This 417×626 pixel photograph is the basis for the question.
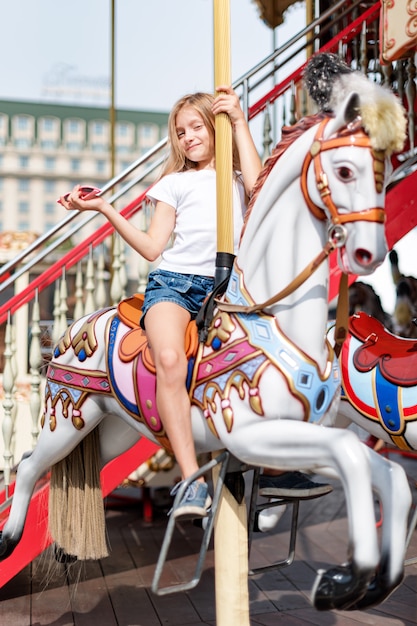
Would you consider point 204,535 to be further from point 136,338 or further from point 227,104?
point 227,104

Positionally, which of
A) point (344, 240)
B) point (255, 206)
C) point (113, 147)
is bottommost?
point (344, 240)

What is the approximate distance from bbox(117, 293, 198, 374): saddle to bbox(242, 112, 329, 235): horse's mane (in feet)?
1.17

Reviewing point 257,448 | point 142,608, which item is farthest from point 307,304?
point 142,608

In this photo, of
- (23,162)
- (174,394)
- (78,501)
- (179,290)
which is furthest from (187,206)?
(23,162)

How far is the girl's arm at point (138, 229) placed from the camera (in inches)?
93.2

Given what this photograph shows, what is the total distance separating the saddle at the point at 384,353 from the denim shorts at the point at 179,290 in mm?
1056

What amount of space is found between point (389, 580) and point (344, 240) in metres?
0.83

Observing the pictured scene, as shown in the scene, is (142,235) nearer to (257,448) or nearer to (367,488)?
(257,448)

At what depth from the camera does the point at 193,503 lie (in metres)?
2.10

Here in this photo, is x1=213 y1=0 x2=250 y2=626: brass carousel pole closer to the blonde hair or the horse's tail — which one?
the blonde hair

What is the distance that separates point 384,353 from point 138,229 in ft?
4.38

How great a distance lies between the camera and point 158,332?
7.33ft

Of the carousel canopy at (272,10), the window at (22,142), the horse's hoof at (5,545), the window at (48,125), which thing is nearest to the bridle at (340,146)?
the horse's hoof at (5,545)

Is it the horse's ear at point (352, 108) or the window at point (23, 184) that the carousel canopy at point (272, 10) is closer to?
the horse's ear at point (352, 108)
